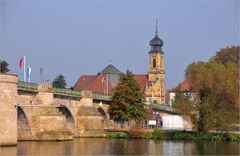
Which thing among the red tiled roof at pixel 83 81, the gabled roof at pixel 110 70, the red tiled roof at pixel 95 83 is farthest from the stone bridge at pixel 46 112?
the gabled roof at pixel 110 70

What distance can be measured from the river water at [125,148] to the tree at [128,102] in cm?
1350

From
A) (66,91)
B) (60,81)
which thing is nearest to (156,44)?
(60,81)

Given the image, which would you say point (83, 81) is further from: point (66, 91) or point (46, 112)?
point (46, 112)

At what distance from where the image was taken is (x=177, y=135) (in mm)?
71812

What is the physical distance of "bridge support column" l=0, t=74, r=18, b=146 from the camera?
56956mm

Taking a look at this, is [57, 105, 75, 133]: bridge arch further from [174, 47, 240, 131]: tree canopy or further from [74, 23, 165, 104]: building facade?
[74, 23, 165, 104]: building facade

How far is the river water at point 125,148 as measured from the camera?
5297 centimetres

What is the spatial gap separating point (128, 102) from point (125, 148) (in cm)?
2120

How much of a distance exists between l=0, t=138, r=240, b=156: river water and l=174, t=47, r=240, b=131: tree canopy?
3.24 m

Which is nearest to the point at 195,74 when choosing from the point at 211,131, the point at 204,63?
the point at 204,63

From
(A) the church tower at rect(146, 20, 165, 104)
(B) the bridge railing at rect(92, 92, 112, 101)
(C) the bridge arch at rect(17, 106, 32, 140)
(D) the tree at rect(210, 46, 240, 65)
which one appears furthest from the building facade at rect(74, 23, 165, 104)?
(C) the bridge arch at rect(17, 106, 32, 140)

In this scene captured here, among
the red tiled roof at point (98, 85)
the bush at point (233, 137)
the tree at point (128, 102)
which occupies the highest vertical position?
the red tiled roof at point (98, 85)

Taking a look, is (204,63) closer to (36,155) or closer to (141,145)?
(141,145)

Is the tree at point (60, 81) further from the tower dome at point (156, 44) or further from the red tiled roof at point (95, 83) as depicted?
the tower dome at point (156, 44)
